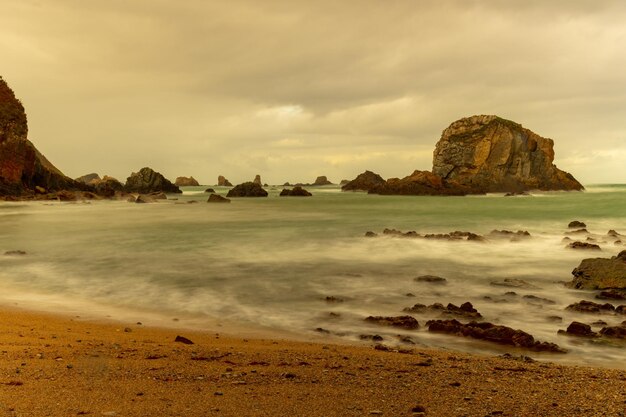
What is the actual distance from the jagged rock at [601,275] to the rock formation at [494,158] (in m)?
107

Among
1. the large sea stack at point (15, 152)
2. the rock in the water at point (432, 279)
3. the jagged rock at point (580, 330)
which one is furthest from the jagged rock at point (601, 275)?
the large sea stack at point (15, 152)

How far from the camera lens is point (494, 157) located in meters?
130

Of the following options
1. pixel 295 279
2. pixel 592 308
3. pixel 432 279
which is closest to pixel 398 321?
pixel 592 308

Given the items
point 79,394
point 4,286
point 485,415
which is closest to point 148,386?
point 79,394

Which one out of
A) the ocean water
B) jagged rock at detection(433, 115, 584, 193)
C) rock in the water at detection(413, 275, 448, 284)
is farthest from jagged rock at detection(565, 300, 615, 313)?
jagged rock at detection(433, 115, 584, 193)

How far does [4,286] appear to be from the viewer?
14750 mm

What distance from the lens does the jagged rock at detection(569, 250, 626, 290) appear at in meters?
14.1

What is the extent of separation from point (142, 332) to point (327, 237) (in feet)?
72.1

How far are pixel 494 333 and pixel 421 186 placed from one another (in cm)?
10370

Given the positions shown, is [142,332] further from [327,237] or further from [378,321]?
[327,237]

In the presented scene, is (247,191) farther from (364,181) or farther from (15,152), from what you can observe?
(364,181)

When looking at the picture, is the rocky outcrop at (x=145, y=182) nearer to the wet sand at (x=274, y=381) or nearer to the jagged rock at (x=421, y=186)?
the jagged rock at (x=421, y=186)

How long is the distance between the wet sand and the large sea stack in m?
71.4

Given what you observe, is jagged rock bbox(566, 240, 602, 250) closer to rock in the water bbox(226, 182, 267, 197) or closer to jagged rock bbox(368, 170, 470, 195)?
jagged rock bbox(368, 170, 470, 195)
